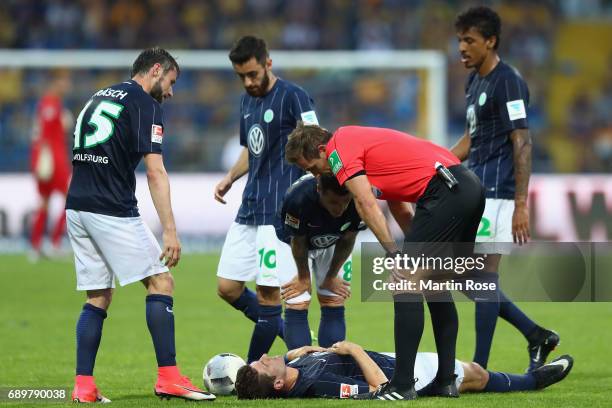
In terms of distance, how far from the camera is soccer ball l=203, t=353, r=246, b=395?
7082 millimetres

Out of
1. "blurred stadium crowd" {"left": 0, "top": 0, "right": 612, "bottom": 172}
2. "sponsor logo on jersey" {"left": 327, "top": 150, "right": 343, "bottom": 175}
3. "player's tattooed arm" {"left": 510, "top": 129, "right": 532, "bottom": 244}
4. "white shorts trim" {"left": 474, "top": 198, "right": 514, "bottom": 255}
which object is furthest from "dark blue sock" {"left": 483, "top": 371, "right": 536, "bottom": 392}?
"blurred stadium crowd" {"left": 0, "top": 0, "right": 612, "bottom": 172}

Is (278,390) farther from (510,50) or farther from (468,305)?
(510,50)

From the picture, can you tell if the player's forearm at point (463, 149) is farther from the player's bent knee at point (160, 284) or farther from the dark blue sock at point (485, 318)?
the player's bent knee at point (160, 284)

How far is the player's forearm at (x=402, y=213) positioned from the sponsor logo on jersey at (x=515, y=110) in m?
1.30

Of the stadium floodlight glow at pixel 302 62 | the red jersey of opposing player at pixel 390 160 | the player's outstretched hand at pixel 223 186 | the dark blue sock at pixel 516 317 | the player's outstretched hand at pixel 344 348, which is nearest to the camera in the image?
the red jersey of opposing player at pixel 390 160

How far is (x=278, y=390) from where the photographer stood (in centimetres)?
665

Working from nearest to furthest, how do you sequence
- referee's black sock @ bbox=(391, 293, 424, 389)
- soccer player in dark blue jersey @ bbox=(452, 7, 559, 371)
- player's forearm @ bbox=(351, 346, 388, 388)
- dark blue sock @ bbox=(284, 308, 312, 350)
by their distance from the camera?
referee's black sock @ bbox=(391, 293, 424, 389), player's forearm @ bbox=(351, 346, 388, 388), dark blue sock @ bbox=(284, 308, 312, 350), soccer player in dark blue jersey @ bbox=(452, 7, 559, 371)

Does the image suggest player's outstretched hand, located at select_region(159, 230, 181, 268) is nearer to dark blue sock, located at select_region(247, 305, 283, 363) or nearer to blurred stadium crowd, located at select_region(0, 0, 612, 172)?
dark blue sock, located at select_region(247, 305, 283, 363)

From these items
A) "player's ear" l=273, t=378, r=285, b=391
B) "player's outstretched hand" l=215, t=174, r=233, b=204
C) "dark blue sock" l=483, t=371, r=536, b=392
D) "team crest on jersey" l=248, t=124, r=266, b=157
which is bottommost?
"dark blue sock" l=483, t=371, r=536, b=392

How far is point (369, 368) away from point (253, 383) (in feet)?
2.25

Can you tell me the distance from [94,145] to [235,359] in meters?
1.63

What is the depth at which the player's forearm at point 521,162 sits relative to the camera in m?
7.94

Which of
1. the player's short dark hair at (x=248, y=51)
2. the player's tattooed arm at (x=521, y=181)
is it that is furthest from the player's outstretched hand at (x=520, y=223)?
the player's short dark hair at (x=248, y=51)

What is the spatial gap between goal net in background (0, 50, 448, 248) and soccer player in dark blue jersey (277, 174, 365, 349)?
426 inches
